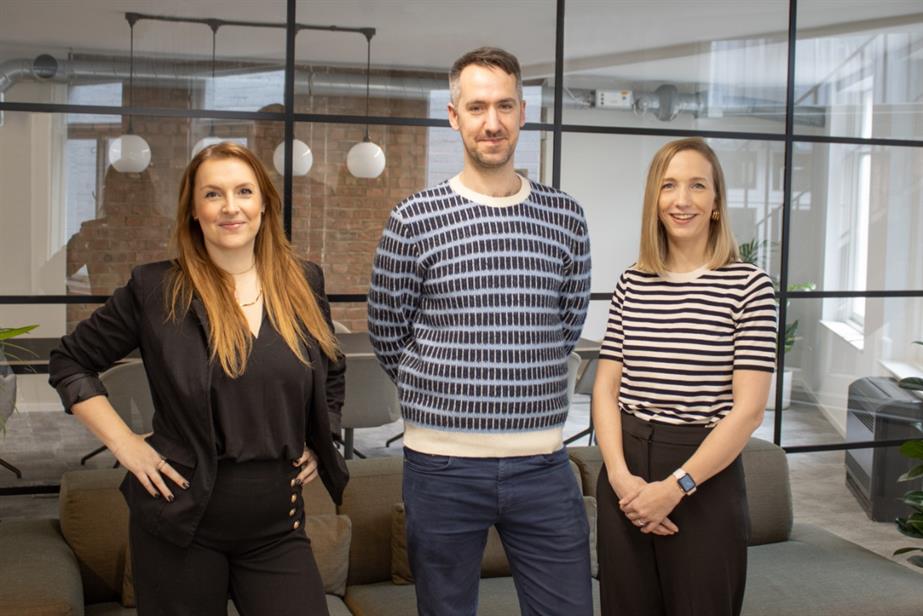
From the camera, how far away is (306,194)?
12.6 feet

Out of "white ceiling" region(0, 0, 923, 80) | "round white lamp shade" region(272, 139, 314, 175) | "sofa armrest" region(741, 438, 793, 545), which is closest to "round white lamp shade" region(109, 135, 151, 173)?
"white ceiling" region(0, 0, 923, 80)

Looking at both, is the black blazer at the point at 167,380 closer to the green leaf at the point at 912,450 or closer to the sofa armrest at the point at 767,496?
the sofa armrest at the point at 767,496

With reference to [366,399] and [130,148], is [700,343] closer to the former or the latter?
[366,399]

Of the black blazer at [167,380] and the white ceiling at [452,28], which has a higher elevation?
the white ceiling at [452,28]

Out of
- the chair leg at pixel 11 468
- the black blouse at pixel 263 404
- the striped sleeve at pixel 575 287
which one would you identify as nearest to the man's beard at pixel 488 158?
the striped sleeve at pixel 575 287

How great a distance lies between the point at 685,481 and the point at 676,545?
148 mm

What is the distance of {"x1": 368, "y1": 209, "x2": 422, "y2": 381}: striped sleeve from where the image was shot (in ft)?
7.46

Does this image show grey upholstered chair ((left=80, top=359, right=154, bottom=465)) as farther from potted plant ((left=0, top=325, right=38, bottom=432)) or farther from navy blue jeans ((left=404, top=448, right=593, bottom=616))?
navy blue jeans ((left=404, top=448, right=593, bottom=616))

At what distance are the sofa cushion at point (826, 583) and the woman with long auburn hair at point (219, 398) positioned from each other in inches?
65.0

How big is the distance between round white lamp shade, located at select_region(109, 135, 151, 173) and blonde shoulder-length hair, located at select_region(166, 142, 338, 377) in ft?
4.82

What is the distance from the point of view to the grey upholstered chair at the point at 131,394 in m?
3.70

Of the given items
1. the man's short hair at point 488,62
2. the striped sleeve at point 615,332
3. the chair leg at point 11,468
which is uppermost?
the man's short hair at point 488,62

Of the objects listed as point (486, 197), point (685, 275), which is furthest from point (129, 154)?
point (685, 275)

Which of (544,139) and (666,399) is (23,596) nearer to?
(666,399)
